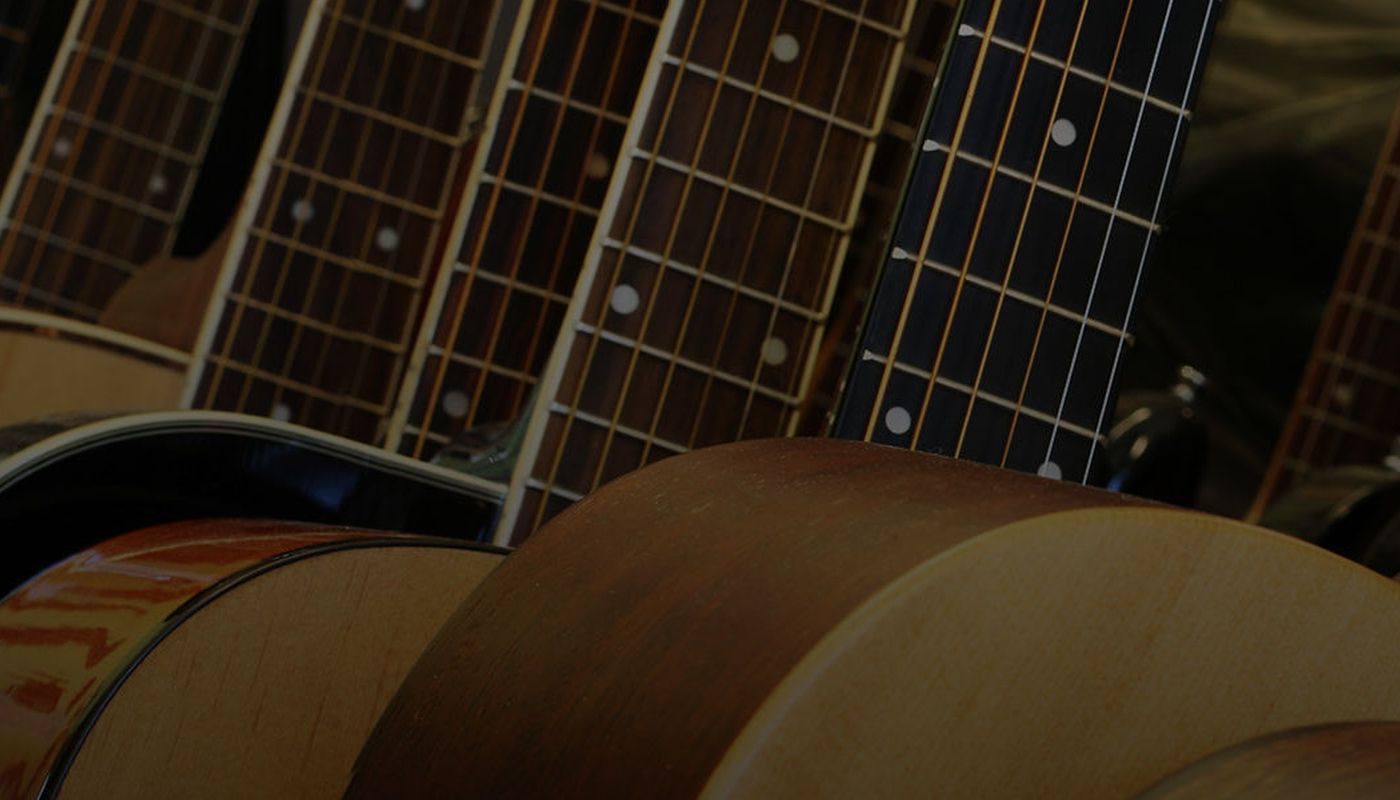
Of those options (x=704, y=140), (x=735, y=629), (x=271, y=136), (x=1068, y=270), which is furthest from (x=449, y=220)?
(x=735, y=629)

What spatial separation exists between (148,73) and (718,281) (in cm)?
156

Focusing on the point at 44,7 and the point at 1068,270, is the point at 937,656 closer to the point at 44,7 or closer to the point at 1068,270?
the point at 1068,270

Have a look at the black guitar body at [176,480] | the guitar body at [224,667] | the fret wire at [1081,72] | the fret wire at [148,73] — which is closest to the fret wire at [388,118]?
the fret wire at [148,73]

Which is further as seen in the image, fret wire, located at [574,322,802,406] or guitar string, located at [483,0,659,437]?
guitar string, located at [483,0,659,437]

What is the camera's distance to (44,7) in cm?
332

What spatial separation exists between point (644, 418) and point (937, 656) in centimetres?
111

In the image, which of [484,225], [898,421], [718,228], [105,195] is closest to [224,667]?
[898,421]

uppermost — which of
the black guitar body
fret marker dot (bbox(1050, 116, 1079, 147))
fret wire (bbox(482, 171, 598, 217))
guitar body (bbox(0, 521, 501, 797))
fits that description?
fret marker dot (bbox(1050, 116, 1079, 147))

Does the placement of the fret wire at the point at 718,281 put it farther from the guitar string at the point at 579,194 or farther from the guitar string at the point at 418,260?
the guitar string at the point at 418,260

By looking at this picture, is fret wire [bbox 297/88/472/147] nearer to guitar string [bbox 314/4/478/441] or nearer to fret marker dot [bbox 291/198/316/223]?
guitar string [bbox 314/4/478/441]

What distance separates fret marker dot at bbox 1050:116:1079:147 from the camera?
Result: 1.37m

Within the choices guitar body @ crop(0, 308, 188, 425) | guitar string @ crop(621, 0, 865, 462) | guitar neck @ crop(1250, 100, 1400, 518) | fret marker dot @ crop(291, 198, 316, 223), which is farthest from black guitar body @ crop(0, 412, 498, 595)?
guitar neck @ crop(1250, 100, 1400, 518)

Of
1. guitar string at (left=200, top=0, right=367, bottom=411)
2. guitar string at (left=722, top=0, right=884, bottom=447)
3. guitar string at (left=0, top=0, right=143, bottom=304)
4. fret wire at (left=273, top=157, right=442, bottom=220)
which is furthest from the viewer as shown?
guitar string at (left=0, top=0, right=143, bottom=304)

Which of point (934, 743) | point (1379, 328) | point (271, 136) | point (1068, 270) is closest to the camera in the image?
point (934, 743)
